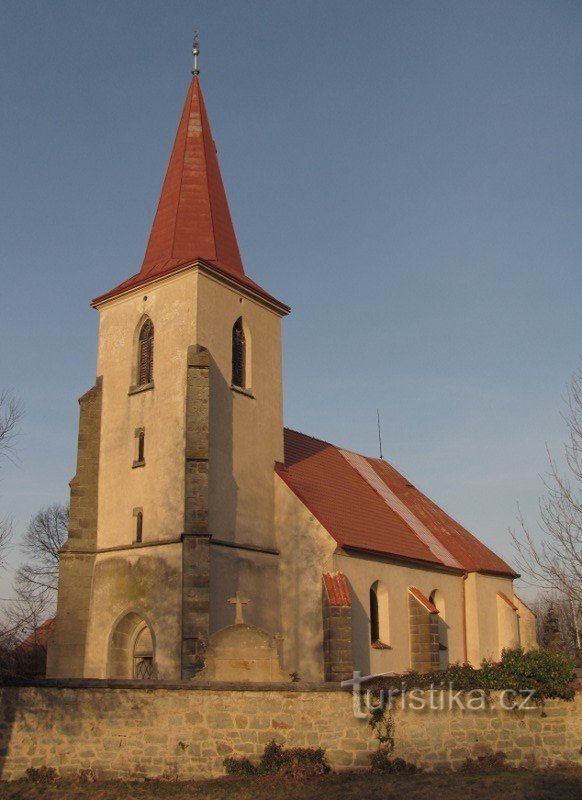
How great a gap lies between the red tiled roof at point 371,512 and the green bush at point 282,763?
8451 mm

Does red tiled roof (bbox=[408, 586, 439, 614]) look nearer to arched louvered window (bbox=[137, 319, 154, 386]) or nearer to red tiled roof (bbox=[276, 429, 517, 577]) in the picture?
red tiled roof (bbox=[276, 429, 517, 577])

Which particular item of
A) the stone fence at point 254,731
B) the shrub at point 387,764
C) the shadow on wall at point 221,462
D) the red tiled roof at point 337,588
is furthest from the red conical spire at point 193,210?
the shrub at point 387,764

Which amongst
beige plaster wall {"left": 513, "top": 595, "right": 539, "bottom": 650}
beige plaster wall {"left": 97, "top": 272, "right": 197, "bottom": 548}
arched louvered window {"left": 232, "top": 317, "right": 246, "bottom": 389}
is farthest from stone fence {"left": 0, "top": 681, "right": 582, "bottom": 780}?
beige plaster wall {"left": 513, "top": 595, "right": 539, "bottom": 650}

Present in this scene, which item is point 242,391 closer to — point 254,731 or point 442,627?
point 442,627

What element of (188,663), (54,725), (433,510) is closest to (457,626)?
(433,510)

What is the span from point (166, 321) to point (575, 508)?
38.8 ft

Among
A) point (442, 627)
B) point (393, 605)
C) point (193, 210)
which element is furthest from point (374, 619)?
point (193, 210)

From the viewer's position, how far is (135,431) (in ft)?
71.2

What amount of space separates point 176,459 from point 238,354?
13.9 ft

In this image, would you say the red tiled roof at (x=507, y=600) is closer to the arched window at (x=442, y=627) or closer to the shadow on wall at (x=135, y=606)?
the arched window at (x=442, y=627)

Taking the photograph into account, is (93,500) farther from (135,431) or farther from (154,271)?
→ (154,271)

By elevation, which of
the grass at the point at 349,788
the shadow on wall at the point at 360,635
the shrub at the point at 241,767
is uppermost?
the shadow on wall at the point at 360,635

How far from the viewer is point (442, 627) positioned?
25672 mm

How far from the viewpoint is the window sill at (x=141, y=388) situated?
2178 centimetres
